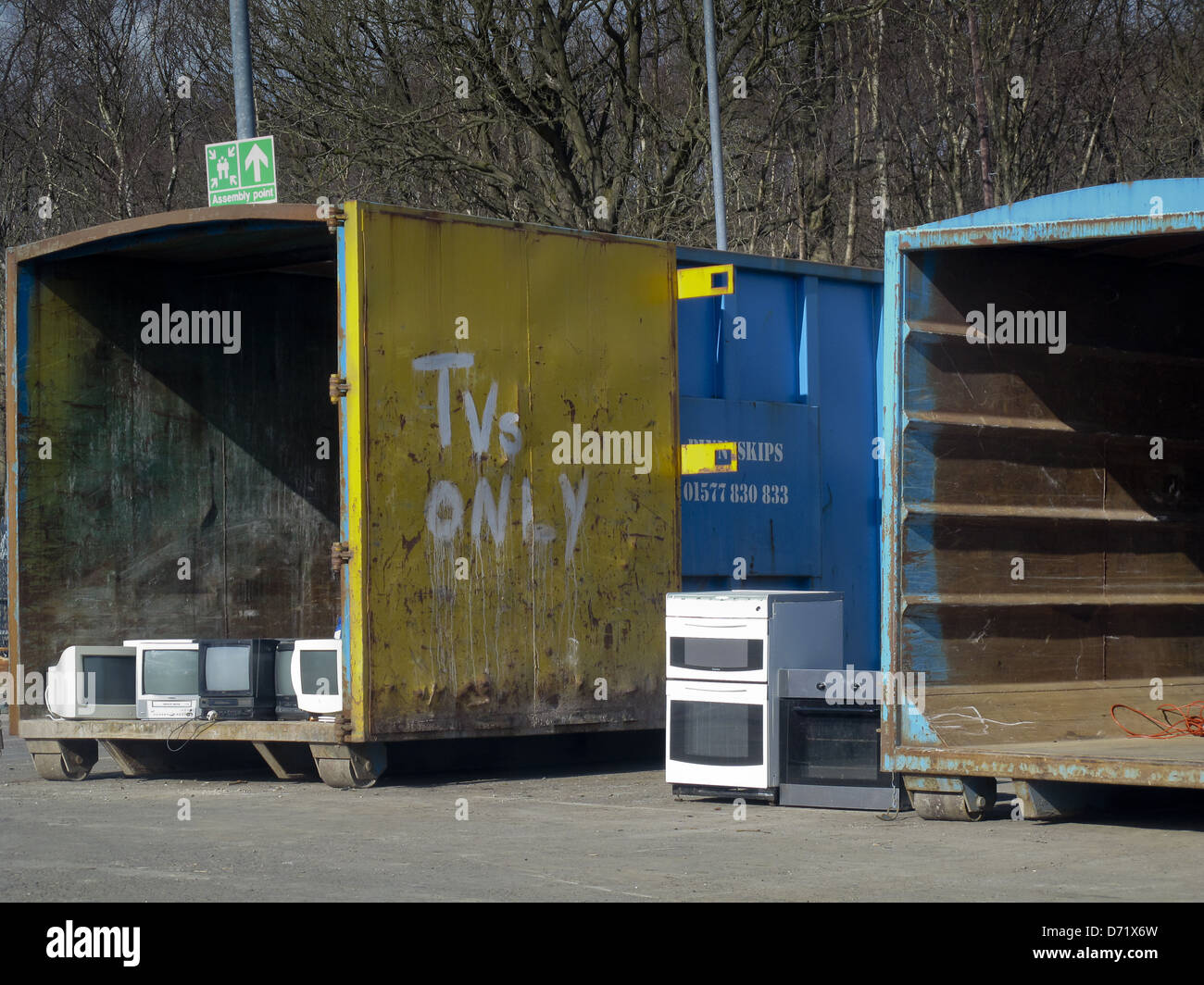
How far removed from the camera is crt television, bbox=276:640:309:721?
10547 mm

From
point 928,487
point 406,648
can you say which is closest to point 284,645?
point 406,648

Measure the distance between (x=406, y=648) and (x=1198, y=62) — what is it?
17069 millimetres

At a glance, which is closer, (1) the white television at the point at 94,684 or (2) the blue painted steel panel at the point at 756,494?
(1) the white television at the point at 94,684

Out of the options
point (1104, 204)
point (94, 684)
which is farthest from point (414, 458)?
point (1104, 204)

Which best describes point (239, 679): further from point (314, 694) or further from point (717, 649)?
point (717, 649)

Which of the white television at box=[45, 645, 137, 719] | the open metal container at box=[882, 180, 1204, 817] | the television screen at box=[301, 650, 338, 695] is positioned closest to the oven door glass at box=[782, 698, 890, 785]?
the open metal container at box=[882, 180, 1204, 817]

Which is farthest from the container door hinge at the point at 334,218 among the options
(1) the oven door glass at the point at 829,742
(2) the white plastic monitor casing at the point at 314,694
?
(1) the oven door glass at the point at 829,742

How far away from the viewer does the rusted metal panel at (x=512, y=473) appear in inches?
389

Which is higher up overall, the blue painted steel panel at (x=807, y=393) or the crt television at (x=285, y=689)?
the blue painted steel panel at (x=807, y=393)

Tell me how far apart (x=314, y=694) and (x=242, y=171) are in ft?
12.4

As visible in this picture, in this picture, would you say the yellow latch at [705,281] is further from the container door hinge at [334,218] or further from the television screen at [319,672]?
the television screen at [319,672]

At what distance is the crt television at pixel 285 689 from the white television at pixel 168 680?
0.56m

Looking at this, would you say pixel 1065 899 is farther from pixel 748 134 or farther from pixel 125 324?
pixel 748 134

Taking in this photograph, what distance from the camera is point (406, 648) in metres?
9.93
